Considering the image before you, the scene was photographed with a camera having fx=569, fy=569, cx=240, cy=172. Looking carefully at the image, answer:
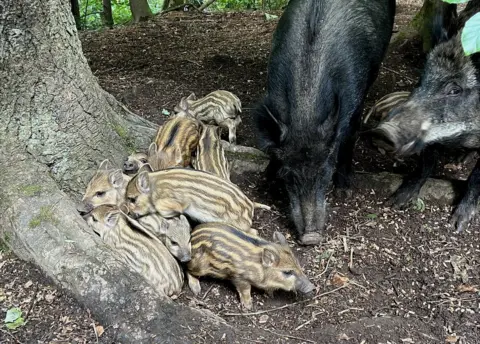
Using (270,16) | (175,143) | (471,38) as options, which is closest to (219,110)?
(175,143)

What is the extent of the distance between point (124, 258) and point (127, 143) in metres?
1.12

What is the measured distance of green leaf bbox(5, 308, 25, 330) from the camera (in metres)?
2.45

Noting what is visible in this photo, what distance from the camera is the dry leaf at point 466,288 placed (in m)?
2.98

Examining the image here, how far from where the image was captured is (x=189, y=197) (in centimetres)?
319

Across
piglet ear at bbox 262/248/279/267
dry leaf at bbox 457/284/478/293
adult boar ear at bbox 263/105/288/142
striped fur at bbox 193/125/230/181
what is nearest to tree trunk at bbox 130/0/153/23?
striped fur at bbox 193/125/230/181

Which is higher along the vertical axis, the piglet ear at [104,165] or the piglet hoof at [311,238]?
the piglet ear at [104,165]

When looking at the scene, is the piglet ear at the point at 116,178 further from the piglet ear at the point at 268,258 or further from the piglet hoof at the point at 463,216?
the piglet hoof at the point at 463,216

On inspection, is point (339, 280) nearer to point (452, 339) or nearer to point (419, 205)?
point (452, 339)

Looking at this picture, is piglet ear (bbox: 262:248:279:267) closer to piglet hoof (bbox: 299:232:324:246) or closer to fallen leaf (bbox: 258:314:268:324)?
fallen leaf (bbox: 258:314:268:324)

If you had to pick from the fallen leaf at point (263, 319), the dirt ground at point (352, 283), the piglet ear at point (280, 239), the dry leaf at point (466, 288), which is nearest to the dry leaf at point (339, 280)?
the dirt ground at point (352, 283)

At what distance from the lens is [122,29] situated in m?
7.48

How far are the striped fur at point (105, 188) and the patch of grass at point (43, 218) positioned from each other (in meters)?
0.32

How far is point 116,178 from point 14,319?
1041 millimetres

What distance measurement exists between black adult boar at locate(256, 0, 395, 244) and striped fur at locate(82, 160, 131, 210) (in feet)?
2.83
